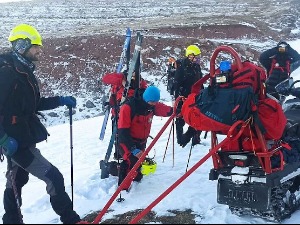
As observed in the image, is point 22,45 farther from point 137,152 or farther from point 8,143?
point 137,152

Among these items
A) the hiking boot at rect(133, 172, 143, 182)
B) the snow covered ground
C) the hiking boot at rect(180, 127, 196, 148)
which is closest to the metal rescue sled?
the snow covered ground

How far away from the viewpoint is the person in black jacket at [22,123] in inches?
184

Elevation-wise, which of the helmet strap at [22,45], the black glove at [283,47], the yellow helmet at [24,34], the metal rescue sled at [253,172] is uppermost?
the yellow helmet at [24,34]

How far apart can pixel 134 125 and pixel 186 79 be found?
2.71 meters

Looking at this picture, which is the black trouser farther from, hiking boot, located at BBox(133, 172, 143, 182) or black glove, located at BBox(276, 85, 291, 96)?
black glove, located at BBox(276, 85, 291, 96)

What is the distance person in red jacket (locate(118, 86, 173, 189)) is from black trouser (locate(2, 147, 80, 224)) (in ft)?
5.11

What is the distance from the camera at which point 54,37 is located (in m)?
31.4

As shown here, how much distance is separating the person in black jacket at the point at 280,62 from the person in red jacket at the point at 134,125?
134 inches

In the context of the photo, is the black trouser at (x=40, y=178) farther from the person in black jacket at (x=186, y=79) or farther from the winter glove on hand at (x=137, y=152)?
the person in black jacket at (x=186, y=79)

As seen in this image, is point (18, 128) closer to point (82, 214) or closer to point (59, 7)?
point (82, 214)

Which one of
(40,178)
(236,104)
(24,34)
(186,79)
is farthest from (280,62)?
(40,178)

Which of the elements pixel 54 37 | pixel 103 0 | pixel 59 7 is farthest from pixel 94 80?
pixel 103 0

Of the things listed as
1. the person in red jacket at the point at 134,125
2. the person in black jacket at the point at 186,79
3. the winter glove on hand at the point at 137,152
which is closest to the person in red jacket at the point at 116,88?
the person in red jacket at the point at 134,125

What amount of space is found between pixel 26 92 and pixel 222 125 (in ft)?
7.14
